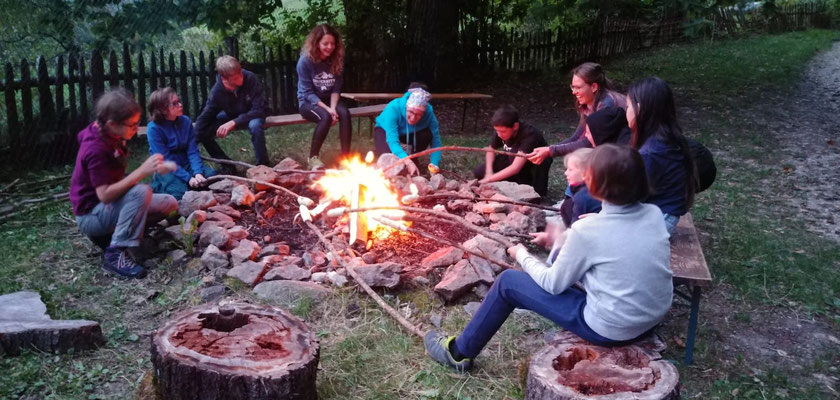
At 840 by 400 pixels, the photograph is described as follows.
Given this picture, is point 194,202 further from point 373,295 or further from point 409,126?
point 409,126

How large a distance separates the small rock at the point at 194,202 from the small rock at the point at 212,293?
123 cm

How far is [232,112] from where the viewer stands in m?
7.13

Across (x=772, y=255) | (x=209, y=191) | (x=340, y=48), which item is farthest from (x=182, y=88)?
→ (x=772, y=255)

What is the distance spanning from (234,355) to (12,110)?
5643mm

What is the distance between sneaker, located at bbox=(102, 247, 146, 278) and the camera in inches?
184

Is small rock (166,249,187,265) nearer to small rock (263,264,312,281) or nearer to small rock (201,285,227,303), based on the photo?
small rock (201,285,227,303)

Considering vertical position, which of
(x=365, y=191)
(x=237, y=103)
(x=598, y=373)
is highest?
(x=237, y=103)

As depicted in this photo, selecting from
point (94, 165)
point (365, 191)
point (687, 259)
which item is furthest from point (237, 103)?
point (687, 259)

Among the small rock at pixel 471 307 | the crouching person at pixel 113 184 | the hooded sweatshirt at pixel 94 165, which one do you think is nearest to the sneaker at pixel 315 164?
the crouching person at pixel 113 184

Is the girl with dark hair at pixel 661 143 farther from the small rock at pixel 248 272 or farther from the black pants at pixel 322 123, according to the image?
the black pants at pixel 322 123

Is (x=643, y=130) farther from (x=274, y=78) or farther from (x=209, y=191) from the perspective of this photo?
(x=274, y=78)

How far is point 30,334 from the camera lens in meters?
3.58

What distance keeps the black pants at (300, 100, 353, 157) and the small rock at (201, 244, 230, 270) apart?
2.69 meters

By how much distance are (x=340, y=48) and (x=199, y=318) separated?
4740 millimetres
